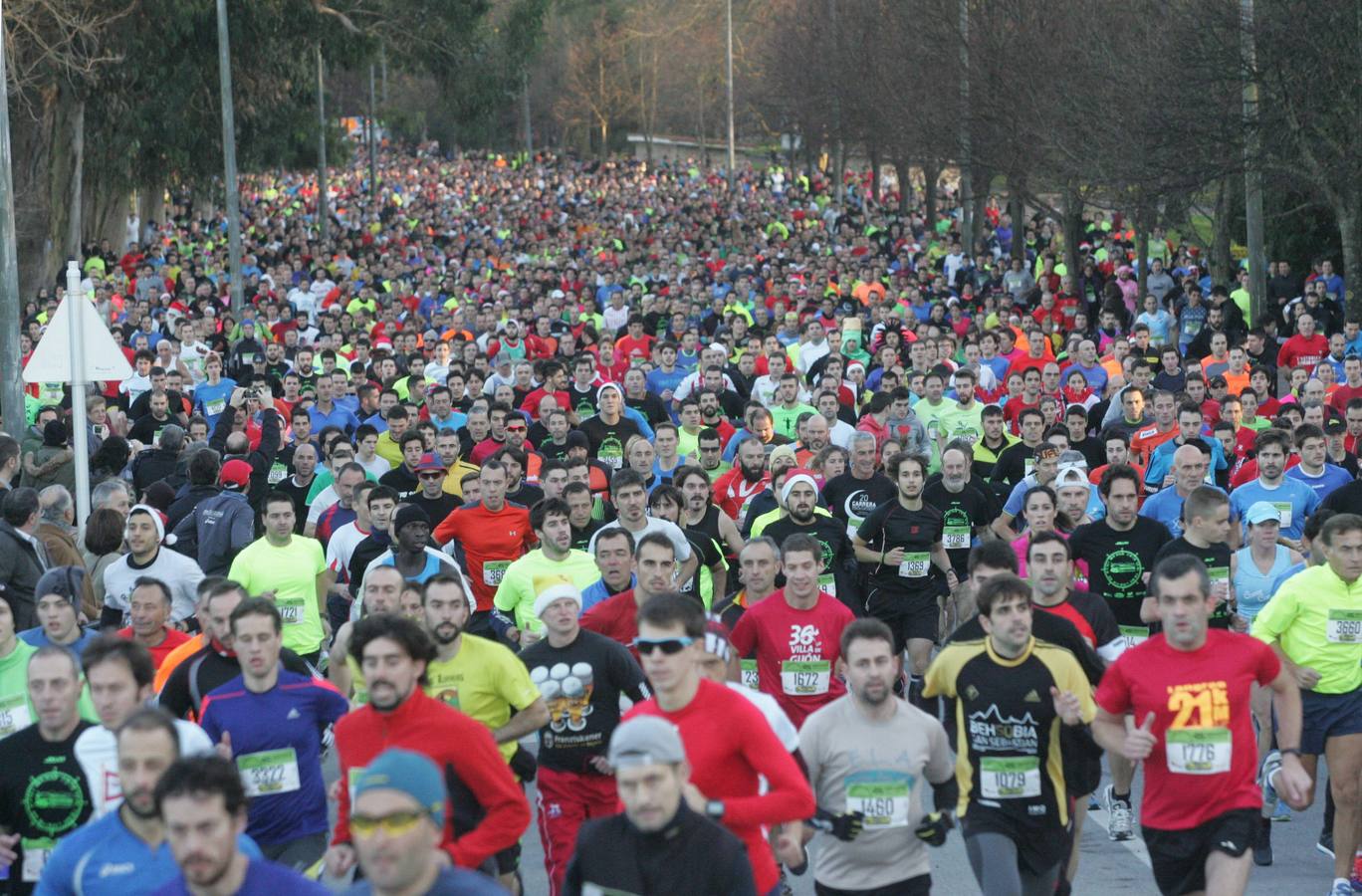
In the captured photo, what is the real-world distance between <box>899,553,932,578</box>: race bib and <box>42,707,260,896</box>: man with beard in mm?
6990

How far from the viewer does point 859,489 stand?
1324cm

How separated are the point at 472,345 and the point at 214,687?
15.6 metres

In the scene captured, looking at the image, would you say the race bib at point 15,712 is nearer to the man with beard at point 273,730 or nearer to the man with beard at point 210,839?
the man with beard at point 273,730

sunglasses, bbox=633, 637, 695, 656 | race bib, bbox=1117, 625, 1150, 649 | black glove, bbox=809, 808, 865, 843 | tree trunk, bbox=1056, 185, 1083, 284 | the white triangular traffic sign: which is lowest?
black glove, bbox=809, 808, 865, 843

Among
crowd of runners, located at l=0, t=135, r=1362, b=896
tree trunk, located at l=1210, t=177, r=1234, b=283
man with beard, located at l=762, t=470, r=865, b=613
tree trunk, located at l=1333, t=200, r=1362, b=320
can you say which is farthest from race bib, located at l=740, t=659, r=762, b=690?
tree trunk, located at l=1210, t=177, r=1234, b=283

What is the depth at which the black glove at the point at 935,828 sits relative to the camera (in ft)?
22.7

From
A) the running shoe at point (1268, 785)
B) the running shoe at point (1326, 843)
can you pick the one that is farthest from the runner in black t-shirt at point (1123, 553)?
the running shoe at point (1326, 843)

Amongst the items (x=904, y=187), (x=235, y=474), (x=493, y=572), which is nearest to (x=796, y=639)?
(x=493, y=572)

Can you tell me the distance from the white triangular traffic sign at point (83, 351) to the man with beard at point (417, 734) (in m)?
7.07

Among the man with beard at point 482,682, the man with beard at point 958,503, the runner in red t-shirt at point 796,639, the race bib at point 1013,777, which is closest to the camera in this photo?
the race bib at point 1013,777

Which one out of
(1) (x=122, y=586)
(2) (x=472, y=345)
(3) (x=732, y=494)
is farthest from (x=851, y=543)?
(2) (x=472, y=345)

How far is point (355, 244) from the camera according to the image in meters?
47.9

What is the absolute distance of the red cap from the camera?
13.7 metres

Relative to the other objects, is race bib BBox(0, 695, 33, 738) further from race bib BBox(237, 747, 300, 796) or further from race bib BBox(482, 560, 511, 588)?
race bib BBox(482, 560, 511, 588)
